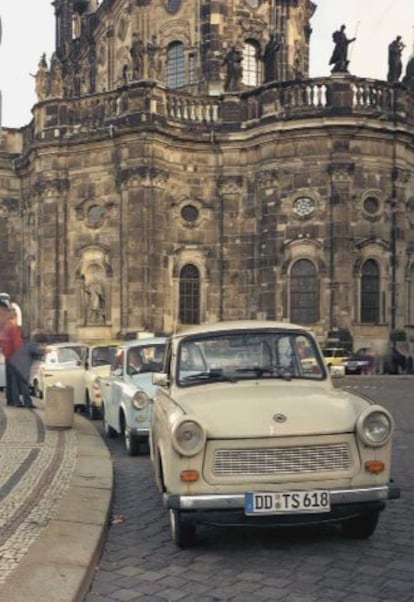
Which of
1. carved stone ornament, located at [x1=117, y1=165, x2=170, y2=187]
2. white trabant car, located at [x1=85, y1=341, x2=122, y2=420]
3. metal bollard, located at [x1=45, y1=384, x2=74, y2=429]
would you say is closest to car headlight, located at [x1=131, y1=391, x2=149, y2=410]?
metal bollard, located at [x1=45, y1=384, x2=74, y2=429]

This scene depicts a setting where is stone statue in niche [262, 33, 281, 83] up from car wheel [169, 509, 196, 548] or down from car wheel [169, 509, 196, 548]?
up

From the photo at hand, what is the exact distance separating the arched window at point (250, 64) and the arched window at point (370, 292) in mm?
12890

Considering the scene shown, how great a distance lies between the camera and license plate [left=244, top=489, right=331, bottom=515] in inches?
216

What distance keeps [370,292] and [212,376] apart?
82.9 ft

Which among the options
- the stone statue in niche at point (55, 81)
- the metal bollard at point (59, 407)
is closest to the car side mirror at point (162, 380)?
the metal bollard at point (59, 407)

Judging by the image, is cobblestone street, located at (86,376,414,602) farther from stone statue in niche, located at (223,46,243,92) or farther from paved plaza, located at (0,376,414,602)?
stone statue in niche, located at (223,46,243,92)

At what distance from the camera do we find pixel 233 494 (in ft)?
18.3

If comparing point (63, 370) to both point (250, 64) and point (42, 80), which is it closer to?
point (42, 80)

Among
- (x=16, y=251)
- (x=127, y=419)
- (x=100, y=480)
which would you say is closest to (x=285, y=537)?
(x=100, y=480)

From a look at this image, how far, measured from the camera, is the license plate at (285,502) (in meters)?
5.50

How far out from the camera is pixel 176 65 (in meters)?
38.1

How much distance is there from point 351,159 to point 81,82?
21.2 meters

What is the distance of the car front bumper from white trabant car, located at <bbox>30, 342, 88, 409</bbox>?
1026 centimetres

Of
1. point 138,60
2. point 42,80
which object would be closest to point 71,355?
point 138,60
